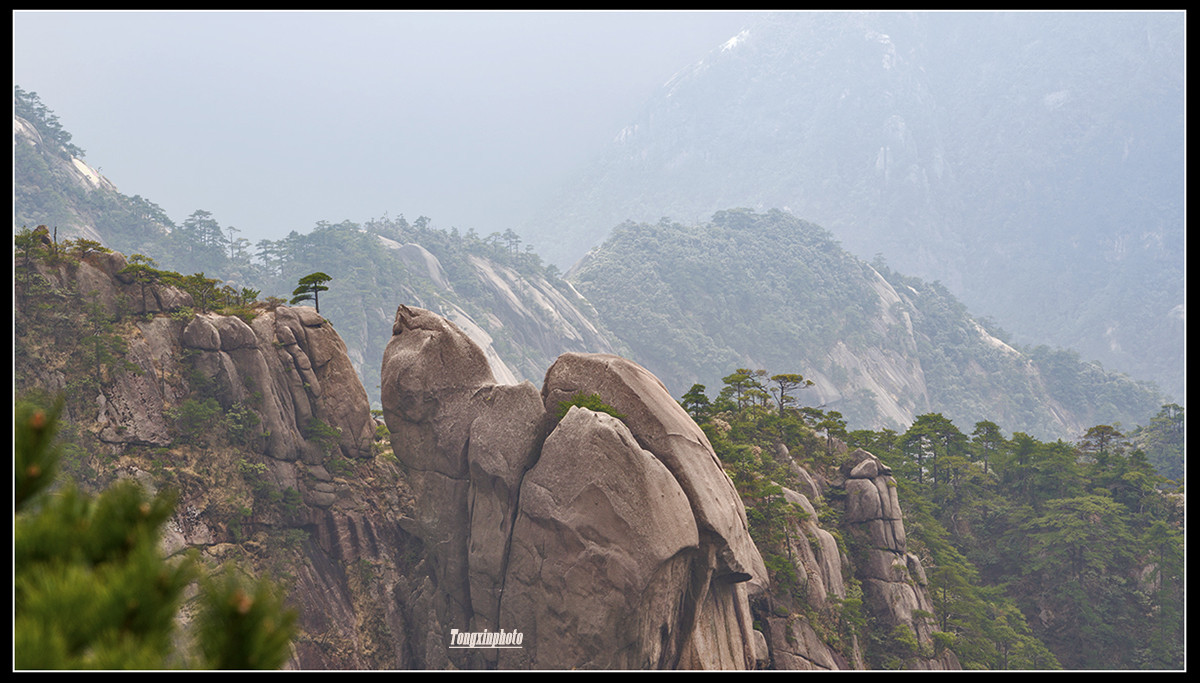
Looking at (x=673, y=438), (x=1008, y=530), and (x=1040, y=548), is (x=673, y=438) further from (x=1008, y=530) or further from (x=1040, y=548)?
(x=1008, y=530)

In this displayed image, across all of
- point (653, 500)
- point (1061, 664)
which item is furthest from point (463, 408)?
point (1061, 664)

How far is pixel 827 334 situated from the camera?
108m

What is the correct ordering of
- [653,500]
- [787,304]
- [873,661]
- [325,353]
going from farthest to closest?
[787,304]
[873,661]
[325,353]
[653,500]

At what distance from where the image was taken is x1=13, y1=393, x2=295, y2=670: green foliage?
2.82 metres

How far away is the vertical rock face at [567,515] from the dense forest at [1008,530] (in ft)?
16.2

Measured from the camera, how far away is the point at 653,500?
16.7 m

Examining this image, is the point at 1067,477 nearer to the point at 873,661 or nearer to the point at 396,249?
the point at 873,661

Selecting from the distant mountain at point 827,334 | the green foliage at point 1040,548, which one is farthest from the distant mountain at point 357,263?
the green foliage at point 1040,548

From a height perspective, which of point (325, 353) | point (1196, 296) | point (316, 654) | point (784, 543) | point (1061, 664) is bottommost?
point (1061, 664)

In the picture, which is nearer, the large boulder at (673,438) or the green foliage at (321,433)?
the large boulder at (673,438)

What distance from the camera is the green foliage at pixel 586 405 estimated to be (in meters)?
18.6

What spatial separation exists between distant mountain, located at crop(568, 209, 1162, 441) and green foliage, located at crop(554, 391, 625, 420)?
269 feet

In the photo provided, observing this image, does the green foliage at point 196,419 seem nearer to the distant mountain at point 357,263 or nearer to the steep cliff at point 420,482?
the steep cliff at point 420,482
